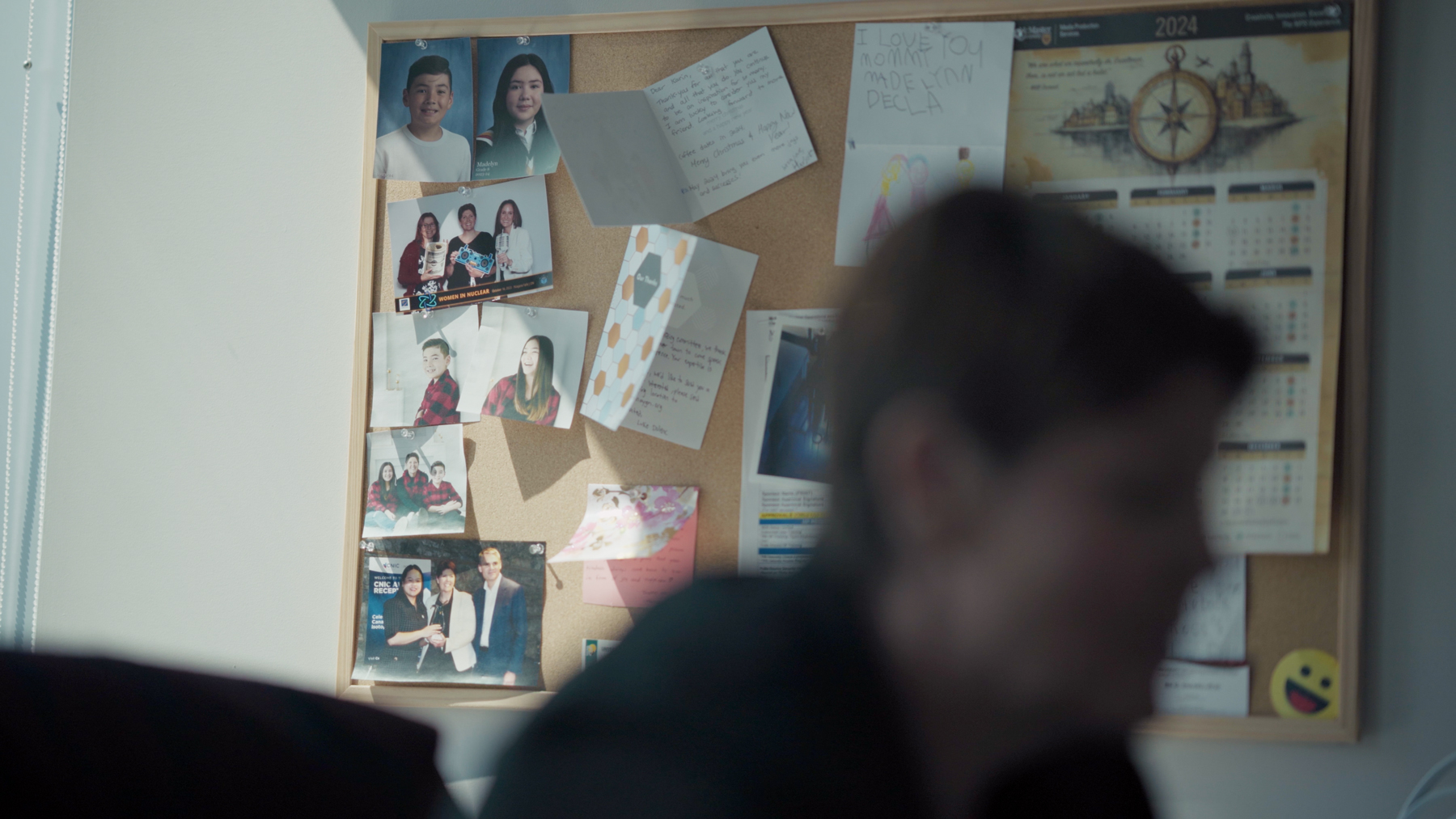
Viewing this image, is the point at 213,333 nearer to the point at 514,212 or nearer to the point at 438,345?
the point at 438,345

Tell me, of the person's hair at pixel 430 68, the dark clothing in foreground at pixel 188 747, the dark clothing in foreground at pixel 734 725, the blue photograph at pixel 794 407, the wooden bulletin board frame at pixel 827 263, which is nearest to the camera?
the dark clothing in foreground at pixel 188 747

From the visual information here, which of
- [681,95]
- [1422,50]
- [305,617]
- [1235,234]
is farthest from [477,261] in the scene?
[1422,50]

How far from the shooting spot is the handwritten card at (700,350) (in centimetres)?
128

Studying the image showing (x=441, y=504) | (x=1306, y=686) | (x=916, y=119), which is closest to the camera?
(x=1306, y=686)

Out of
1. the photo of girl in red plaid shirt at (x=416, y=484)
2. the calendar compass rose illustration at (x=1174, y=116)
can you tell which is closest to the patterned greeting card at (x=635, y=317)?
the photo of girl in red plaid shirt at (x=416, y=484)

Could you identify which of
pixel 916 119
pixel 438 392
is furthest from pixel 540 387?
pixel 916 119

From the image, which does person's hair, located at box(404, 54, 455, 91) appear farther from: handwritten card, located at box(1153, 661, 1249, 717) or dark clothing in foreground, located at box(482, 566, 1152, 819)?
handwritten card, located at box(1153, 661, 1249, 717)

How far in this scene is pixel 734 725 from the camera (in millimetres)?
460

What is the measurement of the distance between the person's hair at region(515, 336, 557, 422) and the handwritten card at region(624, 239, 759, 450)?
0.15 meters

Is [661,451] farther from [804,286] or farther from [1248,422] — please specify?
[1248,422]

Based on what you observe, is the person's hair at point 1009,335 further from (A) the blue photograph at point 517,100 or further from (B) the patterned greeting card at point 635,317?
(A) the blue photograph at point 517,100

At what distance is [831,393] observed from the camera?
0.52 meters

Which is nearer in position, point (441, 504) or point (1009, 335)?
point (1009, 335)

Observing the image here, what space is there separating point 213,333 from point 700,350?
838 millimetres
